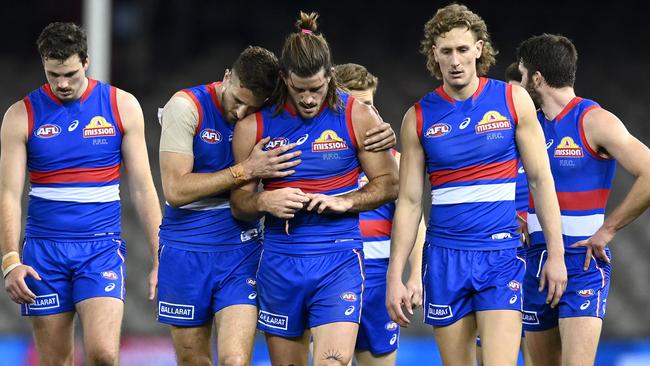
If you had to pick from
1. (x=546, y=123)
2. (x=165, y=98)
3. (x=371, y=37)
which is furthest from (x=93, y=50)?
(x=546, y=123)

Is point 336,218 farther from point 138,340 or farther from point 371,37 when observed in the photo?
point 371,37

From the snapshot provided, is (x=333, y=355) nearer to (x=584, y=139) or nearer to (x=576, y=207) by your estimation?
(x=576, y=207)

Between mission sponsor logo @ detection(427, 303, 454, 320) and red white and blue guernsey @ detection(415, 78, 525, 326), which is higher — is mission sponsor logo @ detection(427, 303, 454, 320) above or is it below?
below

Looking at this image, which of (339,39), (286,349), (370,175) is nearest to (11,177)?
(286,349)

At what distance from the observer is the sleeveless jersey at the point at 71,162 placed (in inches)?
232

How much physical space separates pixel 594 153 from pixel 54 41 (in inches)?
100

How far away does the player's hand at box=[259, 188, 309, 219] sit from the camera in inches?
208

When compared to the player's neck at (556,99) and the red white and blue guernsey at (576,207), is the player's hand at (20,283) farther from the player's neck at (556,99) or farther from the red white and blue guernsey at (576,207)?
the player's neck at (556,99)

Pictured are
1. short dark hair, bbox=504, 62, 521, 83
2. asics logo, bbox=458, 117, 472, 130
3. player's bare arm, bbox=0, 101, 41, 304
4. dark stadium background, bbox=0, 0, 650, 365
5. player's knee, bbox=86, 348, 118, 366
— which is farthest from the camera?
dark stadium background, bbox=0, 0, 650, 365

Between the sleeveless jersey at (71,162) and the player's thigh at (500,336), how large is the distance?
1.91 metres

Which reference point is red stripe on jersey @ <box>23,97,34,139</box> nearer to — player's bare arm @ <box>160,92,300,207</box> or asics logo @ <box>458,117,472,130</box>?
player's bare arm @ <box>160,92,300,207</box>

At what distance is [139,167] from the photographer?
604cm

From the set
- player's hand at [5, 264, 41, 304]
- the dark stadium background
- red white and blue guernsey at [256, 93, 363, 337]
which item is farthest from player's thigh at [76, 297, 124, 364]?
the dark stadium background

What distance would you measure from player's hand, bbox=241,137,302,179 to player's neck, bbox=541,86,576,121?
1.32m
